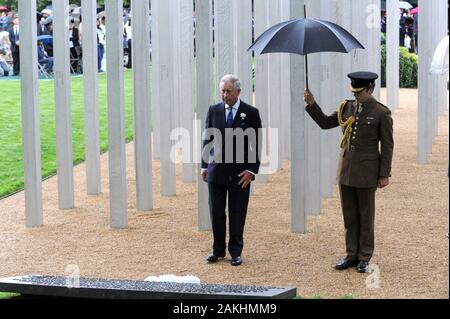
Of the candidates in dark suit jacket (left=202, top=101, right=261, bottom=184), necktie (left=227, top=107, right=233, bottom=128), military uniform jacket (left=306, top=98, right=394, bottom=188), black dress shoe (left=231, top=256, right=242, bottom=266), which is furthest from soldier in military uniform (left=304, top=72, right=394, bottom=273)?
black dress shoe (left=231, top=256, right=242, bottom=266)

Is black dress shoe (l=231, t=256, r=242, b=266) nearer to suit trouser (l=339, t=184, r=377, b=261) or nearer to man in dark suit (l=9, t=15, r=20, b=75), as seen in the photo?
suit trouser (l=339, t=184, r=377, b=261)

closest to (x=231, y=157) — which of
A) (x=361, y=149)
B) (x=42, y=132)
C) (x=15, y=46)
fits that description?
(x=361, y=149)

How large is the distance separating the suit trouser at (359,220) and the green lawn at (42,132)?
7.53m

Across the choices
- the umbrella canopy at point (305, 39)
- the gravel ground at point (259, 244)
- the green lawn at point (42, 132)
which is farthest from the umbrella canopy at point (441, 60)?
the green lawn at point (42, 132)

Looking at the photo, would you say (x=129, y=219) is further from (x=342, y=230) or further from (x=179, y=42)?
(x=179, y=42)

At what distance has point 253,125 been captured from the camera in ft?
37.4

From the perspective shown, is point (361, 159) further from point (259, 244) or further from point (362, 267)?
point (259, 244)

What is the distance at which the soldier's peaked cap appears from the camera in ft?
35.2

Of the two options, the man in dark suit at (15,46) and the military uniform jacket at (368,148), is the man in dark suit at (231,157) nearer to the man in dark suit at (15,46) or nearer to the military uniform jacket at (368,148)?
the military uniform jacket at (368,148)

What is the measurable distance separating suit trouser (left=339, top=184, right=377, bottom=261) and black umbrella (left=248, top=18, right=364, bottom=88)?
1351 millimetres

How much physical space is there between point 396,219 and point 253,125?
338 centimetres

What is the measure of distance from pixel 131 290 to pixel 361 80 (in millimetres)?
3158

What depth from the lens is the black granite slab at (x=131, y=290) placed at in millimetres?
8766
